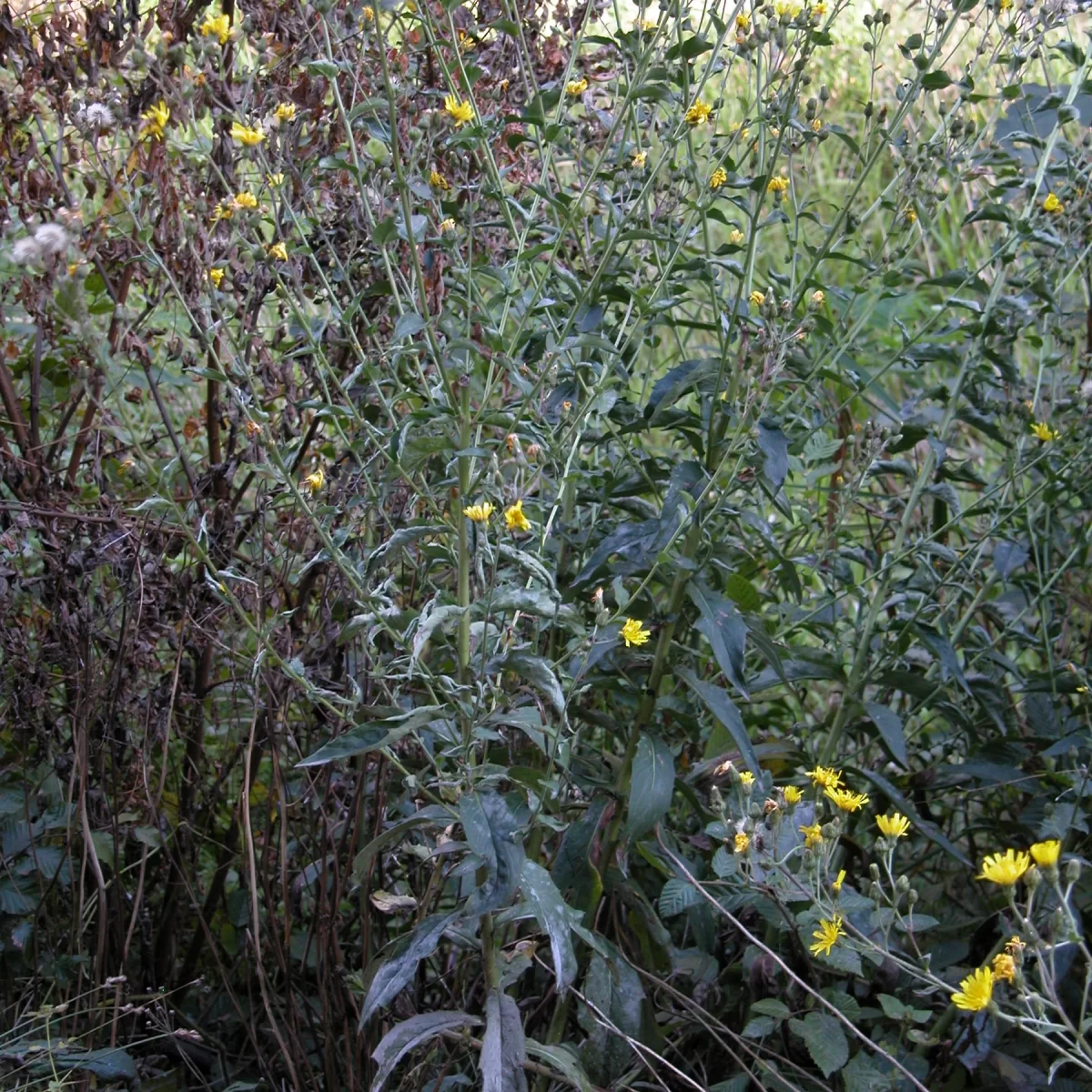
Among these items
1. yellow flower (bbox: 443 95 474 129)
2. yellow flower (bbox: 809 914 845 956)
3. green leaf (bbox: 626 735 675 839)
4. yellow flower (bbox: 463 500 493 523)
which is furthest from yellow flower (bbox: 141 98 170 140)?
yellow flower (bbox: 809 914 845 956)

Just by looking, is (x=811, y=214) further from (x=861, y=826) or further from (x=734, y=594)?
(x=861, y=826)

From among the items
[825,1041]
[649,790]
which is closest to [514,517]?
[649,790]

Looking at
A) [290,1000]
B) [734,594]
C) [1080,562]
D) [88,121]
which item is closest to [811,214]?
[734,594]

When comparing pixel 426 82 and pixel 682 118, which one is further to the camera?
pixel 426 82

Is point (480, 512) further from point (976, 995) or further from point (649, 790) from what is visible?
point (976, 995)

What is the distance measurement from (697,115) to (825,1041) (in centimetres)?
158

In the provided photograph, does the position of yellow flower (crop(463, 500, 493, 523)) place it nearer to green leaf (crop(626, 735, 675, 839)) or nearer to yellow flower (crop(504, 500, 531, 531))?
yellow flower (crop(504, 500, 531, 531))

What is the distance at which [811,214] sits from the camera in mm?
2443

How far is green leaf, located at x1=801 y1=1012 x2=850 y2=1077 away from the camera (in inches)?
74.8

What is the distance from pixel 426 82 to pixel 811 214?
3.10 ft

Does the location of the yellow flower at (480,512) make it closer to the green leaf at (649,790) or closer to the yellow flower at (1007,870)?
the green leaf at (649,790)

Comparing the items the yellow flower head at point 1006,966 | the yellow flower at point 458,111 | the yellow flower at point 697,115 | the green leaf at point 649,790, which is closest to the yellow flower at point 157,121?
the yellow flower at point 458,111

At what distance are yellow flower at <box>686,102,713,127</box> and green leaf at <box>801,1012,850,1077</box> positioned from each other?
1.53 metres

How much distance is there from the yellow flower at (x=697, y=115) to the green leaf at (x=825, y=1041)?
5.03 feet
